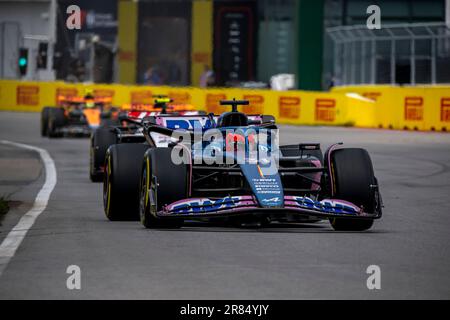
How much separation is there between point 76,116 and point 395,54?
13.5 metres

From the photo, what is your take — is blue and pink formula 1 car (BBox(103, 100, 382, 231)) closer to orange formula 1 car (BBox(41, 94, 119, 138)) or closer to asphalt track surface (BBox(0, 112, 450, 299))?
asphalt track surface (BBox(0, 112, 450, 299))

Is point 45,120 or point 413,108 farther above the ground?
point 413,108

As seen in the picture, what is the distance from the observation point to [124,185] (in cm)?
1284

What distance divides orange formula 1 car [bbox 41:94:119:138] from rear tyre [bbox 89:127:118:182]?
469 inches

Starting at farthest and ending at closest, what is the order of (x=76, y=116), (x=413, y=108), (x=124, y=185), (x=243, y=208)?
(x=413, y=108) < (x=76, y=116) < (x=124, y=185) < (x=243, y=208)

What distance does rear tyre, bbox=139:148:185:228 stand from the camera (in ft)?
38.7

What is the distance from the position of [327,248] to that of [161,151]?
2086 mm

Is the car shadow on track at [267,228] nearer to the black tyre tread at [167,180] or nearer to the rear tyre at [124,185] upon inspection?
the black tyre tread at [167,180]

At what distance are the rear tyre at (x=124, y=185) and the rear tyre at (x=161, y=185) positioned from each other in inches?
27.9


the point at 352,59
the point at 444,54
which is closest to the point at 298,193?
the point at 444,54

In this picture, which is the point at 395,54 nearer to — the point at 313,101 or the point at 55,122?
the point at 313,101

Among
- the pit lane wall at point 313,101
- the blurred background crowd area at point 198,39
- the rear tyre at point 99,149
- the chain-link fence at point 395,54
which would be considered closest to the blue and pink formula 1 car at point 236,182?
the rear tyre at point 99,149

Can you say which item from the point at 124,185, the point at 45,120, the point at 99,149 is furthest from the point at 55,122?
the point at 124,185
